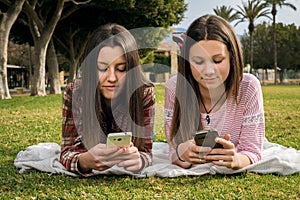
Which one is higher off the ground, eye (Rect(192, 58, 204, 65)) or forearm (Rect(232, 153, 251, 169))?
eye (Rect(192, 58, 204, 65))

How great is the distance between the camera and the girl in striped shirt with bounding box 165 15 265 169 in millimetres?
3075

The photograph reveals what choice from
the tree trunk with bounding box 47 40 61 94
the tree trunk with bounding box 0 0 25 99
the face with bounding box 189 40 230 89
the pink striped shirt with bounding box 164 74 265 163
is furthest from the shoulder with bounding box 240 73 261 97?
the tree trunk with bounding box 47 40 61 94

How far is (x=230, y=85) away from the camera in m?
3.31

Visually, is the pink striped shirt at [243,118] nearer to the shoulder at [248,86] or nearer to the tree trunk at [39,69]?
the shoulder at [248,86]

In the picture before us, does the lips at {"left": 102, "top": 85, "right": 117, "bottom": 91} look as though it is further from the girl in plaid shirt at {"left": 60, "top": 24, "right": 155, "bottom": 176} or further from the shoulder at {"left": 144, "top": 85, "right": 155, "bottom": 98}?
the shoulder at {"left": 144, "top": 85, "right": 155, "bottom": 98}

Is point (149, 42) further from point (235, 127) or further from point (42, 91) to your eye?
point (235, 127)

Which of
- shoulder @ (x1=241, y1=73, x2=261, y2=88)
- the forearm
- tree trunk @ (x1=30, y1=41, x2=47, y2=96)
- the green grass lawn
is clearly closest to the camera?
the green grass lawn

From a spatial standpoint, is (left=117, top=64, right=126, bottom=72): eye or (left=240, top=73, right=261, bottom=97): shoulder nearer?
(left=117, top=64, right=126, bottom=72): eye

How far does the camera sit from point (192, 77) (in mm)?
3332

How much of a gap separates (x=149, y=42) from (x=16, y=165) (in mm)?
19598

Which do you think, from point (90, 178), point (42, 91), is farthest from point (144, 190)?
point (42, 91)

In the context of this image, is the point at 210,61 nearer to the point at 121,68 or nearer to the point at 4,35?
the point at 121,68

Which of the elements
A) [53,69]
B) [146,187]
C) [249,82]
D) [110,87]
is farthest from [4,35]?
[146,187]

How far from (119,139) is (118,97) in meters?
0.55
